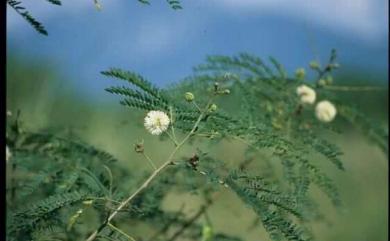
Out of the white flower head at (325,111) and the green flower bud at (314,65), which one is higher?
the green flower bud at (314,65)

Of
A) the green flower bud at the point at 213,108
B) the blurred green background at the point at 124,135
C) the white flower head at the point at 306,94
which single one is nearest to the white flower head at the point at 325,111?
the white flower head at the point at 306,94

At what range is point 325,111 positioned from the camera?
2.75 metres

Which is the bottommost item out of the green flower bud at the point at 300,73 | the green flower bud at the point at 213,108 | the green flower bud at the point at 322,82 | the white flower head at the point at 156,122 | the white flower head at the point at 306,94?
the white flower head at the point at 156,122

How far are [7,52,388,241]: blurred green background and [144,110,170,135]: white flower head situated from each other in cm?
25

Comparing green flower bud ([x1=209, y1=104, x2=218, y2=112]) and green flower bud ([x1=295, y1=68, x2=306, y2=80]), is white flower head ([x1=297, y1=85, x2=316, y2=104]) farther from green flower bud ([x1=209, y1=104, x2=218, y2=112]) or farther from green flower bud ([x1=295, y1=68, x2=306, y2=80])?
green flower bud ([x1=209, y1=104, x2=218, y2=112])

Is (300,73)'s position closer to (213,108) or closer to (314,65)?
(314,65)

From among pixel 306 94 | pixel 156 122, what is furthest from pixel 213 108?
pixel 306 94

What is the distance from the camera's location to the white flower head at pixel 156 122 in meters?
1.63

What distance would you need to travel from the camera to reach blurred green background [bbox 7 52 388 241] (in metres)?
3.10

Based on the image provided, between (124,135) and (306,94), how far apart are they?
981 millimetres

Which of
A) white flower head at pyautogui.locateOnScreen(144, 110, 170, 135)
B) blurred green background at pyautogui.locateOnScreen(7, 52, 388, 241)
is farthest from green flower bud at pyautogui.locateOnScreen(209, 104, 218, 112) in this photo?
blurred green background at pyautogui.locateOnScreen(7, 52, 388, 241)

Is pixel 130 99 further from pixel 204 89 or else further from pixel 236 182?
pixel 204 89

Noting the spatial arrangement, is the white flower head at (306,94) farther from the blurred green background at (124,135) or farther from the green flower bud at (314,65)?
the blurred green background at (124,135)

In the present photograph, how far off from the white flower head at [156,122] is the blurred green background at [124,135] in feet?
0.82
